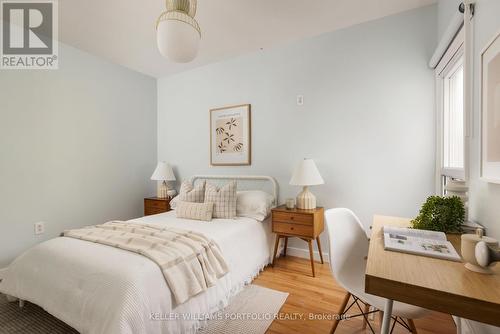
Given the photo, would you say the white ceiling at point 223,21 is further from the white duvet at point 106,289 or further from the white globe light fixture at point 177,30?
the white duvet at point 106,289

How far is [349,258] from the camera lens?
5.20 ft

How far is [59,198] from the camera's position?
2812mm

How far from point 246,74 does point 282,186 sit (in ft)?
5.23

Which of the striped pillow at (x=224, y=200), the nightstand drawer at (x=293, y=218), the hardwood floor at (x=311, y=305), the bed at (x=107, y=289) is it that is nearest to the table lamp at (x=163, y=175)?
the striped pillow at (x=224, y=200)

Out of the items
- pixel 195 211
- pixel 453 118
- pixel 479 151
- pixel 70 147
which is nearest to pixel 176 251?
pixel 195 211

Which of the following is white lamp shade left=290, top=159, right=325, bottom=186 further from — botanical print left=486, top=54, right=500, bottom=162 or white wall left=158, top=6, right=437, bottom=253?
botanical print left=486, top=54, right=500, bottom=162

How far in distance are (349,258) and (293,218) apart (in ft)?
2.96

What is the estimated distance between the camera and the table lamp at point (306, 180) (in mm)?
2451

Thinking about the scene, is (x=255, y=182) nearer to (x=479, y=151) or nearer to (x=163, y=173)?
(x=163, y=173)

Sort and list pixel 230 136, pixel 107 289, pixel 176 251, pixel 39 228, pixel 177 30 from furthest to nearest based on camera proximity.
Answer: pixel 230 136
pixel 39 228
pixel 176 251
pixel 177 30
pixel 107 289

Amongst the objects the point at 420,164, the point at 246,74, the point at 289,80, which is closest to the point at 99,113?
the point at 246,74

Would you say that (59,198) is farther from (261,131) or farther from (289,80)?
(289,80)

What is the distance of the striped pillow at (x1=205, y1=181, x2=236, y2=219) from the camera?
2.59 meters

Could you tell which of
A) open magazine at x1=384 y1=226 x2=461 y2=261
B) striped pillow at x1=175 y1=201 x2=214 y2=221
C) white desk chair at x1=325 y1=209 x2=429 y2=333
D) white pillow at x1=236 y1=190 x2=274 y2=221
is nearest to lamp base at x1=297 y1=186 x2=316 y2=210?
white pillow at x1=236 y1=190 x2=274 y2=221
